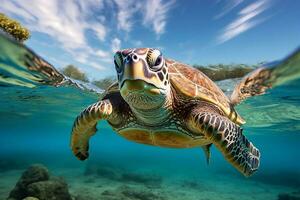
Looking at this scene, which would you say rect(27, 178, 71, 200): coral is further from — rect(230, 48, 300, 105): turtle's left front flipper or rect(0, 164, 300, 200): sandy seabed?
rect(230, 48, 300, 105): turtle's left front flipper

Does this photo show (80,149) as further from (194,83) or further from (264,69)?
(264,69)

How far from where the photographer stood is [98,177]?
21.3 metres

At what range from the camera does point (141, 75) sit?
3328 mm

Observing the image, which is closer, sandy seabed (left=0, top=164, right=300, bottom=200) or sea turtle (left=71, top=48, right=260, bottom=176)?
sea turtle (left=71, top=48, right=260, bottom=176)

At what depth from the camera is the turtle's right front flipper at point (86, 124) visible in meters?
4.69

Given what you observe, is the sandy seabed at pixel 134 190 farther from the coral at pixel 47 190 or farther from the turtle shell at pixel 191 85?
the turtle shell at pixel 191 85

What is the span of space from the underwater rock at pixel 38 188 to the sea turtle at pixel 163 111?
200 inches

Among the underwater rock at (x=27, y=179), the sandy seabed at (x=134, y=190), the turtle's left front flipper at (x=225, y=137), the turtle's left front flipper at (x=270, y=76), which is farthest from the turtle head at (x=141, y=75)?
the sandy seabed at (x=134, y=190)

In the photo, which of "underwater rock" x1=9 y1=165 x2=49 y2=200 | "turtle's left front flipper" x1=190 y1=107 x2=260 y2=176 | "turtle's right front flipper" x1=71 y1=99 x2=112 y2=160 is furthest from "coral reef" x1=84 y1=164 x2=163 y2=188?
"turtle's left front flipper" x1=190 y1=107 x2=260 y2=176

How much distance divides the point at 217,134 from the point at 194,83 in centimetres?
139

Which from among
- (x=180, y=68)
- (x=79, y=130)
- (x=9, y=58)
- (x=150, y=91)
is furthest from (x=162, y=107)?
(x=9, y=58)

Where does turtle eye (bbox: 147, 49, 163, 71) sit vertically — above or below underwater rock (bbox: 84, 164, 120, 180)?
above

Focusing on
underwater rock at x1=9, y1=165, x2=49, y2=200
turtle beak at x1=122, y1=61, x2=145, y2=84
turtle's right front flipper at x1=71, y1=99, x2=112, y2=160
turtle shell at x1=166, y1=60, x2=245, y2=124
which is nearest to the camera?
turtle beak at x1=122, y1=61, x2=145, y2=84

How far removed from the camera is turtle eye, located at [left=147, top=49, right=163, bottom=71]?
11.5 feet
